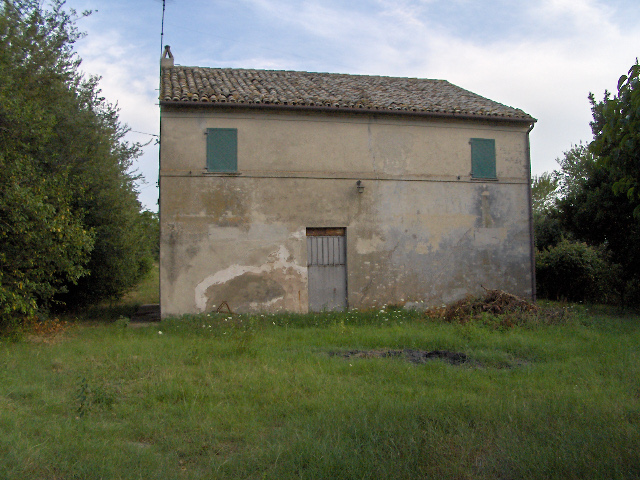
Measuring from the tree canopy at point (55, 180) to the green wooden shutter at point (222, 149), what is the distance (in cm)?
306

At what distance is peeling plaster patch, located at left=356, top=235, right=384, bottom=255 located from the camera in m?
14.1

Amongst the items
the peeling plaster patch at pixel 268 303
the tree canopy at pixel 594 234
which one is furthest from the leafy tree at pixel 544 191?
the peeling plaster patch at pixel 268 303

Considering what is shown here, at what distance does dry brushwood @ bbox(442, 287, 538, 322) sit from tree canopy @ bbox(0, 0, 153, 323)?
8.25 meters

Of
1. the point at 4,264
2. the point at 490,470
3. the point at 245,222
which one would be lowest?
the point at 490,470

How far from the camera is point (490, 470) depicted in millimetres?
4102

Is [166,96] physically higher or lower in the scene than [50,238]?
higher

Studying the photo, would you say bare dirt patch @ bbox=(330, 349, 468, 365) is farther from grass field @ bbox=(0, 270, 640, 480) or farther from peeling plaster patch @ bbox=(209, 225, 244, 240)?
peeling plaster patch @ bbox=(209, 225, 244, 240)

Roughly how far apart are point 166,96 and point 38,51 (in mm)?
3868

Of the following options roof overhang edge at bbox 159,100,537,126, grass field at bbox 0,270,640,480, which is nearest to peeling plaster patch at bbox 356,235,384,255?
roof overhang edge at bbox 159,100,537,126

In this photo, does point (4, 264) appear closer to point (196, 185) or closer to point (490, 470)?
point (196, 185)

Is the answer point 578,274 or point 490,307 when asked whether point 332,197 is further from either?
point 578,274

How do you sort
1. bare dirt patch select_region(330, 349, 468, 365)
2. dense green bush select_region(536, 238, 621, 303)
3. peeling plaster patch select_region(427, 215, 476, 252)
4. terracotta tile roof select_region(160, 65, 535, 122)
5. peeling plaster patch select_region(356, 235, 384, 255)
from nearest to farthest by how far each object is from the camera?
bare dirt patch select_region(330, 349, 468, 365) → terracotta tile roof select_region(160, 65, 535, 122) → peeling plaster patch select_region(356, 235, 384, 255) → peeling plaster patch select_region(427, 215, 476, 252) → dense green bush select_region(536, 238, 621, 303)

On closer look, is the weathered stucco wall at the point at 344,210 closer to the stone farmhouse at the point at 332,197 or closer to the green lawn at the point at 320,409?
the stone farmhouse at the point at 332,197

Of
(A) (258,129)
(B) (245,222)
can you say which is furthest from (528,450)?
(A) (258,129)
